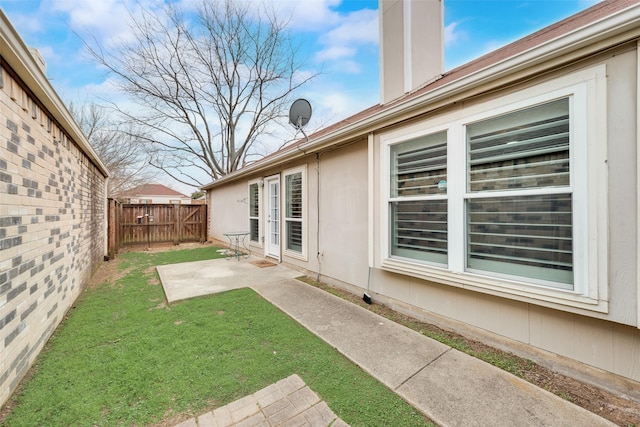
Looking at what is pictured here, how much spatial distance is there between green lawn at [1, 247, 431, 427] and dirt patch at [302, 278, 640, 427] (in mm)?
1133

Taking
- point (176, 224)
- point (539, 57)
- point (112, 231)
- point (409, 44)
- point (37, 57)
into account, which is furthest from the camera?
point (176, 224)

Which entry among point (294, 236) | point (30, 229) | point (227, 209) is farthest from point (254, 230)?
point (30, 229)

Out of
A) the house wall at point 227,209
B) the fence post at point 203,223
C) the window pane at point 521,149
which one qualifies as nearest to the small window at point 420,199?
the window pane at point 521,149

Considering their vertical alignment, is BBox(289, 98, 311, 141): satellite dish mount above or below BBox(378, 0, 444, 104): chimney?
below

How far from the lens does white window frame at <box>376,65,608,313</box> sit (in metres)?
1.93

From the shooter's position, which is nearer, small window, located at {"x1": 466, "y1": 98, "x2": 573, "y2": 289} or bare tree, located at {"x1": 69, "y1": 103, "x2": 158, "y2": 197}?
small window, located at {"x1": 466, "y1": 98, "x2": 573, "y2": 289}

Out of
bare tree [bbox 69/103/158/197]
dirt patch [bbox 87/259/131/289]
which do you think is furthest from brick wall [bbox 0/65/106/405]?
bare tree [bbox 69/103/158/197]

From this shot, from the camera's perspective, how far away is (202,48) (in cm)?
1405

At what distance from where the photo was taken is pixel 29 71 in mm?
2139

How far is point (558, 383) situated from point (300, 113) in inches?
219

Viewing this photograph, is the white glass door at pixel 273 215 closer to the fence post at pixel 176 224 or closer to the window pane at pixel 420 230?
the window pane at pixel 420 230

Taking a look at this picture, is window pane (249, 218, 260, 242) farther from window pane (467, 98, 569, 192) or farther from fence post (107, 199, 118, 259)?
window pane (467, 98, 569, 192)

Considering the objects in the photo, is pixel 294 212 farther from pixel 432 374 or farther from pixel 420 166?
pixel 432 374

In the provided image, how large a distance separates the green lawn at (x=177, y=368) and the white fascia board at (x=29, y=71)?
8.36ft
